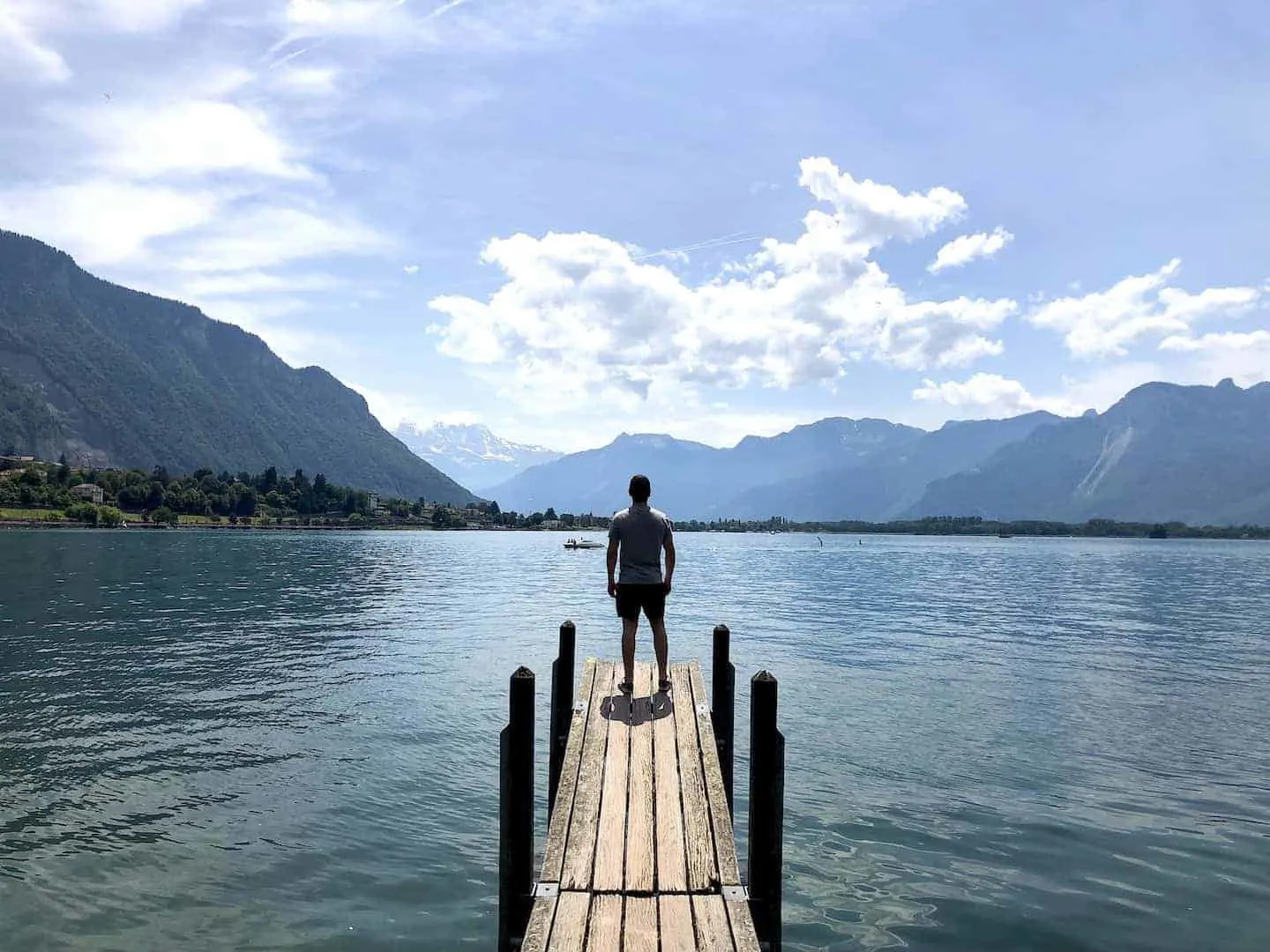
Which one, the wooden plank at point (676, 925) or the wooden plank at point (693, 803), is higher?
the wooden plank at point (693, 803)

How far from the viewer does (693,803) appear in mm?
10039

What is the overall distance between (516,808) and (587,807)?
1.04 m

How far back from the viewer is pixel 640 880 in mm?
8625

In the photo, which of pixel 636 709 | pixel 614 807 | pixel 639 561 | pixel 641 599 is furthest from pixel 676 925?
pixel 639 561

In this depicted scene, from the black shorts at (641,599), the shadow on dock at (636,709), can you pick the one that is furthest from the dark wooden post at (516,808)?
the black shorts at (641,599)

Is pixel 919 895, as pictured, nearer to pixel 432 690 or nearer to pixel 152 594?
pixel 432 690

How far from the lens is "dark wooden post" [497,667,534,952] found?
9344mm

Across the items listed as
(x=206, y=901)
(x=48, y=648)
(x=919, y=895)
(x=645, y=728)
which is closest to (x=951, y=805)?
(x=919, y=895)

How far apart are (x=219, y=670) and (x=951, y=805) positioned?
27.3 meters

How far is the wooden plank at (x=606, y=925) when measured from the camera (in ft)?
24.7

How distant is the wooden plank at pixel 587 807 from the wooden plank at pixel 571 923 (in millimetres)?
183

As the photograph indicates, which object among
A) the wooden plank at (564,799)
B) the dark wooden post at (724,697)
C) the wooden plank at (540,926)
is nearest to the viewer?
the wooden plank at (540,926)

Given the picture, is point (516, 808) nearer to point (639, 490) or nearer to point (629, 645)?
point (629, 645)

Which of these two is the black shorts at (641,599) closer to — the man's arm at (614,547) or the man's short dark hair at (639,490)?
the man's arm at (614,547)
